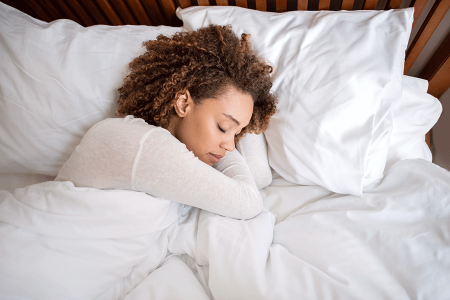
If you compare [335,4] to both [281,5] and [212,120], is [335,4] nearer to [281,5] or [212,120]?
[281,5]

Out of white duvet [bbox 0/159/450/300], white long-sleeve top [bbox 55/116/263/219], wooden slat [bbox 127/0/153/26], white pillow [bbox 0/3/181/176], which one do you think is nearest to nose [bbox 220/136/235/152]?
white long-sleeve top [bbox 55/116/263/219]

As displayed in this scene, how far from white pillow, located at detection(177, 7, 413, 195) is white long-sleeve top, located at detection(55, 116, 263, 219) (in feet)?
1.22

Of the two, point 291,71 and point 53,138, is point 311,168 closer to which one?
point 291,71

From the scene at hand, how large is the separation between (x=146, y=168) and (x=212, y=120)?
311mm

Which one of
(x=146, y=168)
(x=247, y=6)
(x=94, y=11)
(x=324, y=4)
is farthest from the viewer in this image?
(x=94, y=11)

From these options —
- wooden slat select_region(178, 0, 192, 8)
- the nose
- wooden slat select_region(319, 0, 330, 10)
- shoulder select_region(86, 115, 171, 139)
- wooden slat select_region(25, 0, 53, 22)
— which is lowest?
the nose

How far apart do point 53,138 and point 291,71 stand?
102cm

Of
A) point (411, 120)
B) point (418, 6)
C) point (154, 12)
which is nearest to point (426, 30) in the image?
point (418, 6)

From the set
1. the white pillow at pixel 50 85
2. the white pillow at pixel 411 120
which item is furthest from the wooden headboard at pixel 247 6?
the white pillow at pixel 50 85

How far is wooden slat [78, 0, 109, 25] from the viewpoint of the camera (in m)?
1.37

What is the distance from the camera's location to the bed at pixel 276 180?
752 mm

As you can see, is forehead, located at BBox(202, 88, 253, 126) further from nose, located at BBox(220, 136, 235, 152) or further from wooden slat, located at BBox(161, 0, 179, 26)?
wooden slat, located at BBox(161, 0, 179, 26)

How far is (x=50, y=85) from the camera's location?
39.6 inches

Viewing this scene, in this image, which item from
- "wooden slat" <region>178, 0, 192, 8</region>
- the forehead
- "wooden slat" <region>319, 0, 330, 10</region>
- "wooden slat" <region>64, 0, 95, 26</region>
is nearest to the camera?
the forehead
